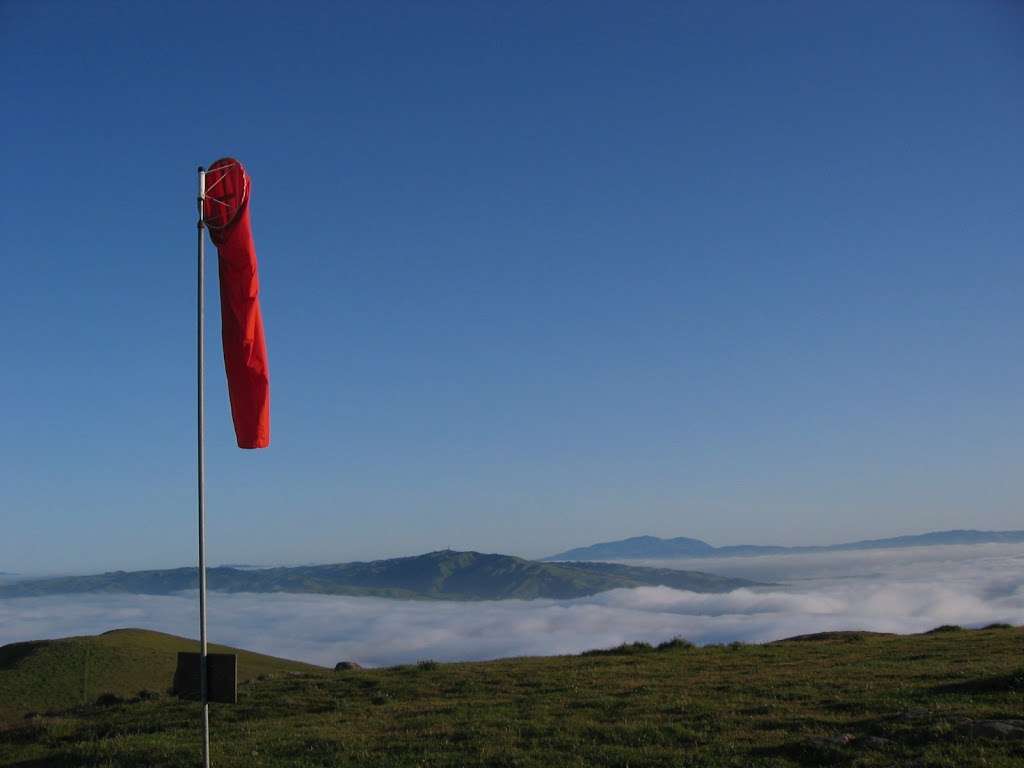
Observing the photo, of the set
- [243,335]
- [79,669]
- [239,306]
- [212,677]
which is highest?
[239,306]

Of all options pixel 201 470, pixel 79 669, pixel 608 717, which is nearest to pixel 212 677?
pixel 201 470

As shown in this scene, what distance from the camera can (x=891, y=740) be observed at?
14.1 metres

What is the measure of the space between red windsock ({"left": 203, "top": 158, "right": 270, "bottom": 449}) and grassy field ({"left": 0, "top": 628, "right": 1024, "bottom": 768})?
20.8 feet

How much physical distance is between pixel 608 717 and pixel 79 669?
164ft

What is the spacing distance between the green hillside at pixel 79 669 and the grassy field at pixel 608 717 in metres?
27.7

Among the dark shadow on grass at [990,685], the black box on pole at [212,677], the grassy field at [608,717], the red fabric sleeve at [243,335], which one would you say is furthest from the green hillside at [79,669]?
the dark shadow on grass at [990,685]

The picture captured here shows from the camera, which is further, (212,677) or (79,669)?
(79,669)

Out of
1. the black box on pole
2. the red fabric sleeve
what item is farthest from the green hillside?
the red fabric sleeve

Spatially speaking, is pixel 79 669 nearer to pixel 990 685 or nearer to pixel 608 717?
pixel 608 717

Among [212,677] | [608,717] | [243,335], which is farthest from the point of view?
[608,717]

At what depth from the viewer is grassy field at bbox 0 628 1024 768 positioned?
14.3 meters

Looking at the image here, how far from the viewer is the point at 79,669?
186 ft

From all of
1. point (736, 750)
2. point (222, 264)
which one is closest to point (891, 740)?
point (736, 750)

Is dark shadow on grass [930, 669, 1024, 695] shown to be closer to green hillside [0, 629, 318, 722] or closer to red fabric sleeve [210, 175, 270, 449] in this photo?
red fabric sleeve [210, 175, 270, 449]
